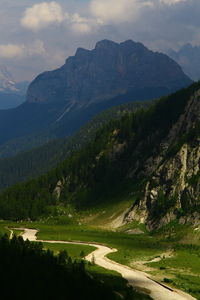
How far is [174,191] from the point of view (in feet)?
521

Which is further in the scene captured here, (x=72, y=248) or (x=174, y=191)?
(x=174, y=191)

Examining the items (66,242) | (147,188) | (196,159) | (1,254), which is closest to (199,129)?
(196,159)

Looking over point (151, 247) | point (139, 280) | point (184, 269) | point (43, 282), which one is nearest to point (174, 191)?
point (151, 247)

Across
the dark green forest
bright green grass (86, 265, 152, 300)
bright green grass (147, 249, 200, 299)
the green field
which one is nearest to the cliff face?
the green field

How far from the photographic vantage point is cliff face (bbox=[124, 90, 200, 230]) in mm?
150062

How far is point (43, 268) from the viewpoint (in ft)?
220

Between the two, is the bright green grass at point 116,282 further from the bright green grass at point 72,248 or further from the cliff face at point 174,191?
the cliff face at point 174,191

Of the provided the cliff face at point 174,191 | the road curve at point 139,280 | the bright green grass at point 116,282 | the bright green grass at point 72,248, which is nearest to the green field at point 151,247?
the bright green grass at point 72,248

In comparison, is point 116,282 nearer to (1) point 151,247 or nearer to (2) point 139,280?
(2) point 139,280

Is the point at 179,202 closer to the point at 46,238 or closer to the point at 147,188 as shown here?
the point at 147,188

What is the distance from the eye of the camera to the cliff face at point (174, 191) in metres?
Result: 150

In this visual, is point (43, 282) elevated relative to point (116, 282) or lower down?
elevated

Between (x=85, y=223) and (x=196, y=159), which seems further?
(x=85, y=223)

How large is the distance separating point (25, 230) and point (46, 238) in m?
24.9
